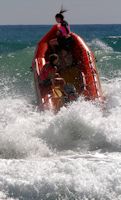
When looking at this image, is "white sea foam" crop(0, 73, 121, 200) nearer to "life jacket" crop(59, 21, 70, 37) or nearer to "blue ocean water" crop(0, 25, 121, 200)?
"blue ocean water" crop(0, 25, 121, 200)

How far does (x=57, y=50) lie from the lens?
354 inches

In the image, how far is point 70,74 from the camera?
27.8ft

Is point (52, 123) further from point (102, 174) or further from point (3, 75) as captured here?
point (3, 75)

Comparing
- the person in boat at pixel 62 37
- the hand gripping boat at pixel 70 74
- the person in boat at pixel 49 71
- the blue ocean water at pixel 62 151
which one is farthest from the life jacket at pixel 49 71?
the person in boat at pixel 62 37

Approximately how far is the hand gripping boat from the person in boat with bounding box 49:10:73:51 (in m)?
0.11

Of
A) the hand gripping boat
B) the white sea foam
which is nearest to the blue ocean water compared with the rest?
the white sea foam

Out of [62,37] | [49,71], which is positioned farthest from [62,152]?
[62,37]

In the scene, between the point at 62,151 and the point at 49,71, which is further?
the point at 49,71

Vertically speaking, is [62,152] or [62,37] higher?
[62,37]

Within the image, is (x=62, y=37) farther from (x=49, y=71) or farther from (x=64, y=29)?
(x=49, y=71)

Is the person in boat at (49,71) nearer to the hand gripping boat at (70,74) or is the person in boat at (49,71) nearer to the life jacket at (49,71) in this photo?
the life jacket at (49,71)

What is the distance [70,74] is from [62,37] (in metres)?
0.94

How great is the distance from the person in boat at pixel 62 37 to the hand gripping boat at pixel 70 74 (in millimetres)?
108

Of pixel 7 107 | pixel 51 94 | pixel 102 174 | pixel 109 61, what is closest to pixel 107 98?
pixel 51 94
